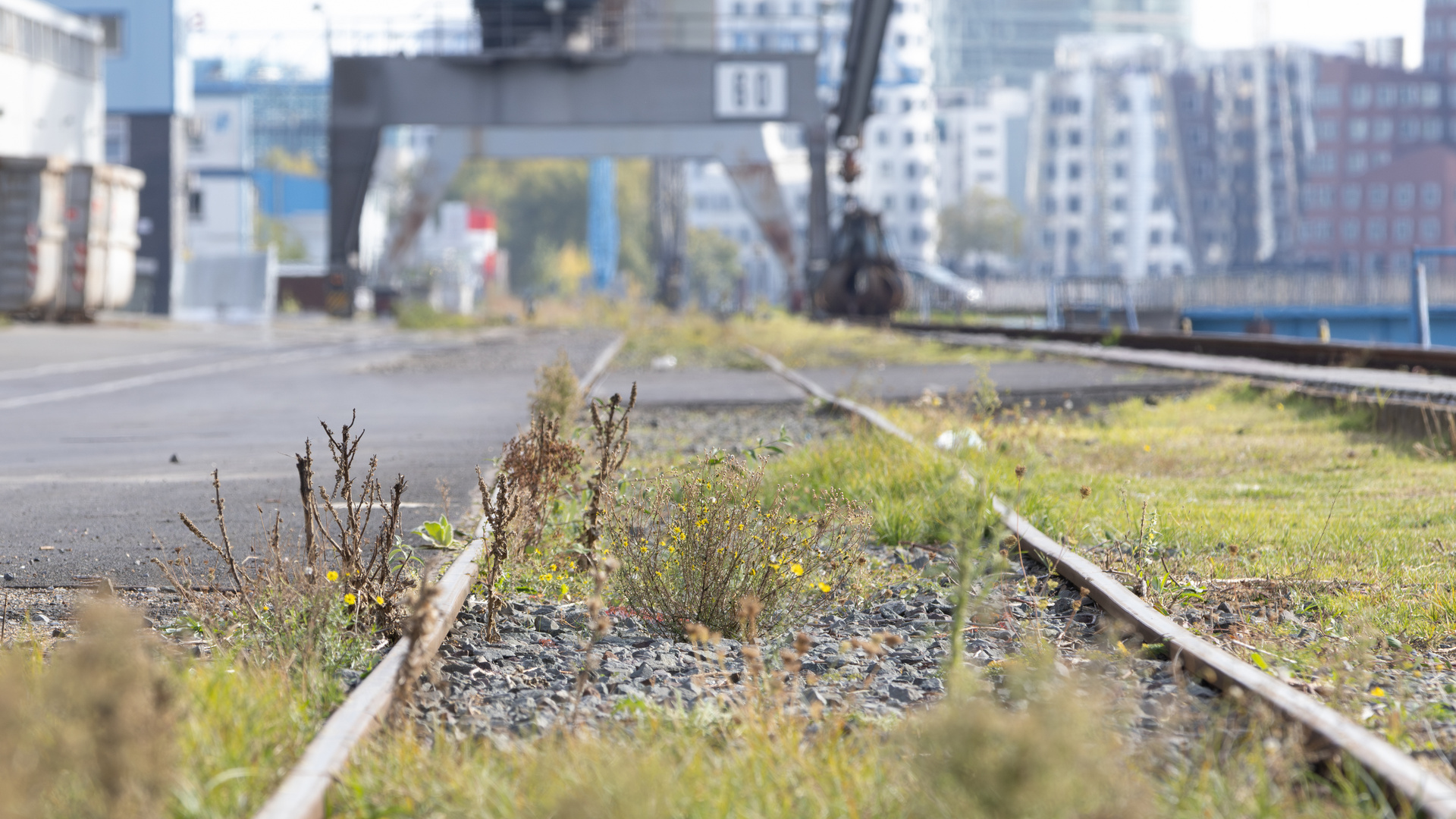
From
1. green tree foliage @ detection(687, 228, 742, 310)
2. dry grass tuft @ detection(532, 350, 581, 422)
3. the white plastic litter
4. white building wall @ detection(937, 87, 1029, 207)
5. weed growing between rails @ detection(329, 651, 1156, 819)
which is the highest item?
white building wall @ detection(937, 87, 1029, 207)

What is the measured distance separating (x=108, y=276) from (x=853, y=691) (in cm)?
3260

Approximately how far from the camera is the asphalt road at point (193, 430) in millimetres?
6414

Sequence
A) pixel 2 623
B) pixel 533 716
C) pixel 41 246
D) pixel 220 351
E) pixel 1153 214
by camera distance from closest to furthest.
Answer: pixel 533 716 → pixel 2 623 → pixel 220 351 → pixel 41 246 → pixel 1153 214

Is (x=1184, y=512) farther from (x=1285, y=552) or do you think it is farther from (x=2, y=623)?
(x=2, y=623)

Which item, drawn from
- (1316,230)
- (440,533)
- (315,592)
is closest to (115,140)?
(440,533)

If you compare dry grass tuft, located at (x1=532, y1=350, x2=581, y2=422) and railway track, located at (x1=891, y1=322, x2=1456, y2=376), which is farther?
railway track, located at (x1=891, y1=322, x2=1456, y2=376)

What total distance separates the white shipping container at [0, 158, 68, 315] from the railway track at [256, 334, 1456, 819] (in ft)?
91.4

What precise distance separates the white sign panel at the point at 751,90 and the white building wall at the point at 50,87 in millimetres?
17170

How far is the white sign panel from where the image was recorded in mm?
34594

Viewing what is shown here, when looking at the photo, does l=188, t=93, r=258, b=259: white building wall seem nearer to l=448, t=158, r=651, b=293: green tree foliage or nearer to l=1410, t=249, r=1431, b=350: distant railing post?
l=448, t=158, r=651, b=293: green tree foliage

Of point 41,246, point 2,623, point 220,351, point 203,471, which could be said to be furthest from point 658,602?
point 41,246

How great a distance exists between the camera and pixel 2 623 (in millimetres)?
4406

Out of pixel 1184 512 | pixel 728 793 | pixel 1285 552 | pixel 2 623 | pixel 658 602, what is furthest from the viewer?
pixel 1184 512

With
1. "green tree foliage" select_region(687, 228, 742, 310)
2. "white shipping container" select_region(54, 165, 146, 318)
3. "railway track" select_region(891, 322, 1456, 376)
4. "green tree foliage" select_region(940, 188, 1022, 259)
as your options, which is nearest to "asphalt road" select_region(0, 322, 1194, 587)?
"railway track" select_region(891, 322, 1456, 376)
